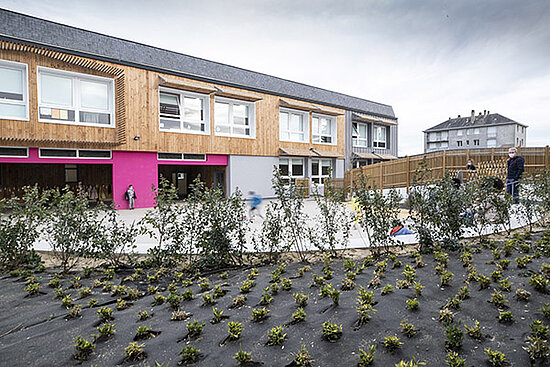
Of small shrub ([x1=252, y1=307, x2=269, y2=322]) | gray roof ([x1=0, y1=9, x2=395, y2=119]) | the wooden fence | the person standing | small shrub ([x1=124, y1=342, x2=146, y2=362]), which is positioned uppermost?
gray roof ([x1=0, y1=9, x2=395, y2=119])

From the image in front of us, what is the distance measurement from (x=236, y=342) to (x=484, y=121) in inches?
2926

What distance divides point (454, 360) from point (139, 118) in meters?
16.0

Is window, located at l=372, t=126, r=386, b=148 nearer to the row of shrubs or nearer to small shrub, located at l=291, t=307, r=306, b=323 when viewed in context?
the row of shrubs

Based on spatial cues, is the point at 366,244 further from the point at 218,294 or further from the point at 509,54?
the point at 509,54

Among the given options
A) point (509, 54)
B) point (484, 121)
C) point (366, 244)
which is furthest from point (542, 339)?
point (484, 121)

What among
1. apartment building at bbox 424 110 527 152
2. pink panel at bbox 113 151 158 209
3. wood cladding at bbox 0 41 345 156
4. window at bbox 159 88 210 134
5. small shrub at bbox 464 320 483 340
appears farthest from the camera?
apartment building at bbox 424 110 527 152

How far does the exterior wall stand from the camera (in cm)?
1877

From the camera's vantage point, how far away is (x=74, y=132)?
13.6 m

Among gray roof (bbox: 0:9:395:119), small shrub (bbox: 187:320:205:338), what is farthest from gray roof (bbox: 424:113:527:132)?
small shrub (bbox: 187:320:205:338)

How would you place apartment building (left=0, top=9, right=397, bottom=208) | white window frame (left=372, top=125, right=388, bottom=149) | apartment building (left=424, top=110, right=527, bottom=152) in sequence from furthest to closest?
apartment building (left=424, top=110, right=527, bottom=152) < white window frame (left=372, top=125, right=388, bottom=149) < apartment building (left=0, top=9, right=397, bottom=208)

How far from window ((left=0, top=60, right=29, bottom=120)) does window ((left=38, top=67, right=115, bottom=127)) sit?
0.51m

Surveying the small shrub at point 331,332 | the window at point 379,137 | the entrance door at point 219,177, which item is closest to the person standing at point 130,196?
the entrance door at point 219,177

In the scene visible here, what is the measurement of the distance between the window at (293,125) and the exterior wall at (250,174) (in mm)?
2366

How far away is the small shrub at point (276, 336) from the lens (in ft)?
8.23
